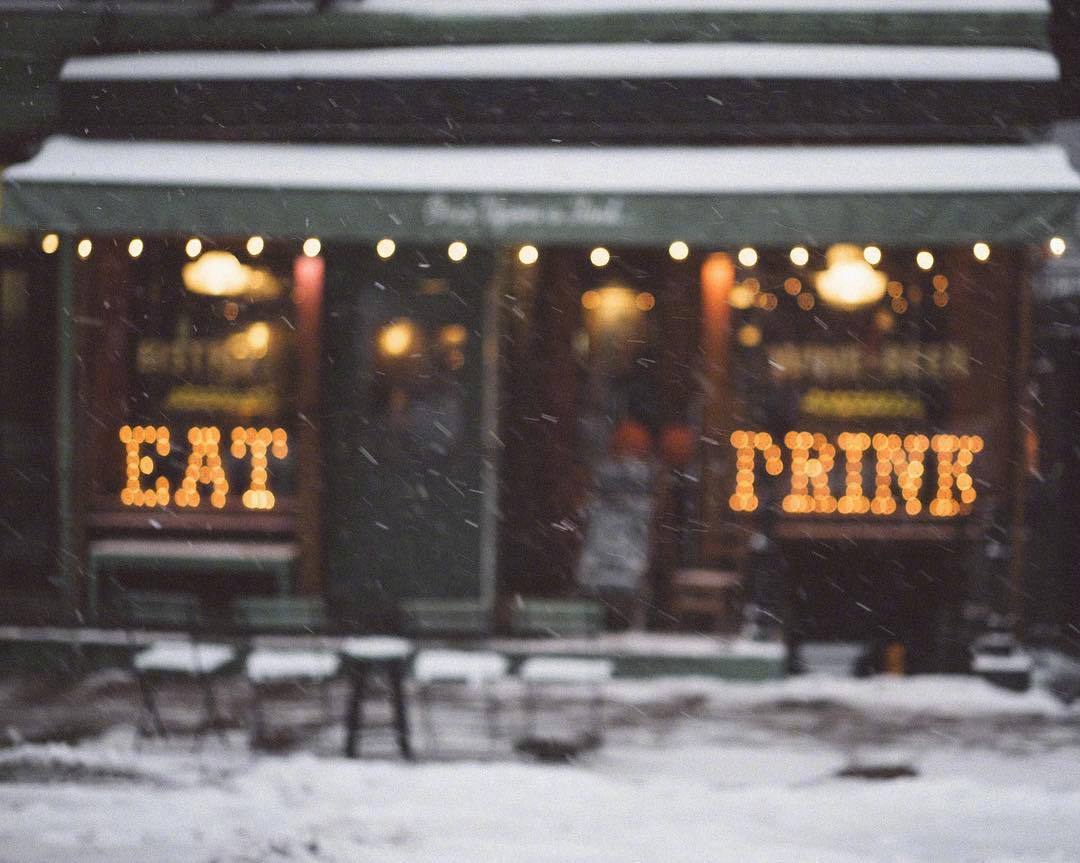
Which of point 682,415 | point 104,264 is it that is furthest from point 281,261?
point 682,415

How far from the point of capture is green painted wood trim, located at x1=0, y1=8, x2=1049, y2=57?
9.73 metres

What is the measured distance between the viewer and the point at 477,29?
33.0ft

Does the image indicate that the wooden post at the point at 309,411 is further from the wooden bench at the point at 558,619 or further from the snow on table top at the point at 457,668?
the wooden bench at the point at 558,619

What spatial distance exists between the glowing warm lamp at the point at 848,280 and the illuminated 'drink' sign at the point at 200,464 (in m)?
4.35

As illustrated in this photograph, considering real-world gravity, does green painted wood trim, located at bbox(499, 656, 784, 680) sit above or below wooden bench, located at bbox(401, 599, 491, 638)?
below

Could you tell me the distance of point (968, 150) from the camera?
9.16 meters

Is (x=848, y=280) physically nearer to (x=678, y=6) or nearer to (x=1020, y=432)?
(x=1020, y=432)

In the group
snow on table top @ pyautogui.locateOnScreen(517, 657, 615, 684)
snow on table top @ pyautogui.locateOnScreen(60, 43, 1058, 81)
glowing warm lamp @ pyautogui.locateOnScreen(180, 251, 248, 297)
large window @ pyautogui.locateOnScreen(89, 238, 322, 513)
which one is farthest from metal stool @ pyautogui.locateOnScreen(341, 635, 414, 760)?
snow on table top @ pyautogui.locateOnScreen(60, 43, 1058, 81)

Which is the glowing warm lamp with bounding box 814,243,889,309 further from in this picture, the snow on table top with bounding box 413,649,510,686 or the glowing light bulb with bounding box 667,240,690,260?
the snow on table top with bounding box 413,649,510,686

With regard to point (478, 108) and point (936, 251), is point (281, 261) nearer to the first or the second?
point (478, 108)

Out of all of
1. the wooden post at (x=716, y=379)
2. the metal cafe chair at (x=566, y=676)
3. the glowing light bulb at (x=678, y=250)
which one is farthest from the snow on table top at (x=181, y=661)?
the glowing light bulb at (x=678, y=250)

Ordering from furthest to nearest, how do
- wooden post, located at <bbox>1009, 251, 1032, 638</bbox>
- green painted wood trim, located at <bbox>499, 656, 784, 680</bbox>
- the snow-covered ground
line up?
wooden post, located at <bbox>1009, 251, 1032, 638</bbox> → green painted wood trim, located at <bbox>499, 656, 784, 680</bbox> → the snow-covered ground

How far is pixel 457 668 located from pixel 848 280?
436 cm

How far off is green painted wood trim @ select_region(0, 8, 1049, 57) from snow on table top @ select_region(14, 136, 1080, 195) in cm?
96
